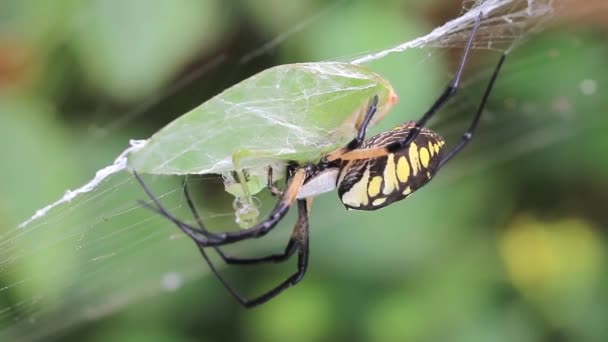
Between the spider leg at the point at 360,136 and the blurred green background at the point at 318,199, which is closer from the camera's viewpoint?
the spider leg at the point at 360,136

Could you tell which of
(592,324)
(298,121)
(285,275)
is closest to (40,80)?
(285,275)

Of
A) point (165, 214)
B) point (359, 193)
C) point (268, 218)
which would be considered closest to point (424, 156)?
point (359, 193)

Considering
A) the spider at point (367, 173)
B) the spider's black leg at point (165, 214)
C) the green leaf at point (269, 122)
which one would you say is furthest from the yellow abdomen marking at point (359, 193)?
the spider's black leg at point (165, 214)

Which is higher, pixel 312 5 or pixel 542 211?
pixel 312 5

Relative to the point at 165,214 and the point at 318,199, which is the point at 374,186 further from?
the point at 318,199

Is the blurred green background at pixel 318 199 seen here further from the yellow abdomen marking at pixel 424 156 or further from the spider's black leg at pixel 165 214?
the yellow abdomen marking at pixel 424 156

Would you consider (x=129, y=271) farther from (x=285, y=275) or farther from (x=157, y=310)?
(x=285, y=275)
